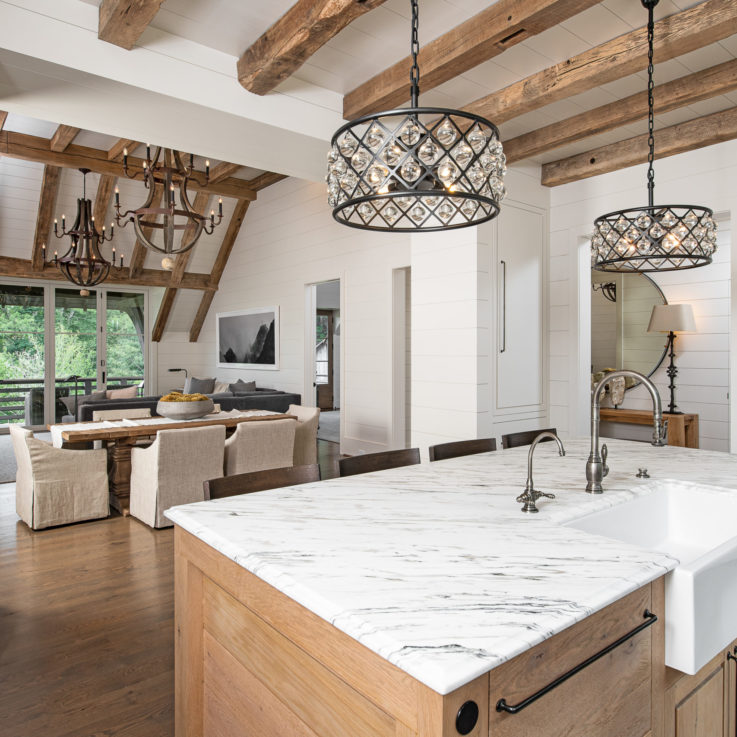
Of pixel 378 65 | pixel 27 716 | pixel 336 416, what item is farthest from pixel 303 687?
pixel 336 416

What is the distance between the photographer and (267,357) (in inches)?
333

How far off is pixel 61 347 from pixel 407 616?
9631 mm

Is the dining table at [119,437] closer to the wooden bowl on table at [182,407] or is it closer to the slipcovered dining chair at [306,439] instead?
the wooden bowl on table at [182,407]

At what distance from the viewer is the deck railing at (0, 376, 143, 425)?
8508mm

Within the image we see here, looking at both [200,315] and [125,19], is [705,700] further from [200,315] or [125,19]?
[200,315]

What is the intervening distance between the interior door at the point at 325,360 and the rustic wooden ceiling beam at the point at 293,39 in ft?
29.0

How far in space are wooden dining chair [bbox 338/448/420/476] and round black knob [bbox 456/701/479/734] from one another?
134 cm

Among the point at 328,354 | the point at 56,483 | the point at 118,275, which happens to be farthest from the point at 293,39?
the point at 328,354

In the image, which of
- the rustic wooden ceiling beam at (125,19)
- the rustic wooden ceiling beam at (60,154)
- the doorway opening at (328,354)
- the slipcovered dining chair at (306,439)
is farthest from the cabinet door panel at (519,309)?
the doorway opening at (328,354)

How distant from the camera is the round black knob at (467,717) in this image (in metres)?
0.81

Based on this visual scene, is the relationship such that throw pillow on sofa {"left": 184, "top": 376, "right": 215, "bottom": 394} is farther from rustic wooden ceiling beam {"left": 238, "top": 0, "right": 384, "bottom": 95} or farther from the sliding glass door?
rustic wooden ceiling beam {"left": 238, "top": 0, "right": 384, "bottom": 95}

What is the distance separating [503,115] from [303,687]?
3273mm

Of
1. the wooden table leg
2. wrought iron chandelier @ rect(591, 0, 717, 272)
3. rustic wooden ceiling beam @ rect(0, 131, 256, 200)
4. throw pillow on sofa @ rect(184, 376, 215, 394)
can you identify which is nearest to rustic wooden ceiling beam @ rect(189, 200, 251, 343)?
rustic wooden ceiling beam @ rect(0, 131, 256, 200)

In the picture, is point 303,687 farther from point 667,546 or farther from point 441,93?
point 441,93
